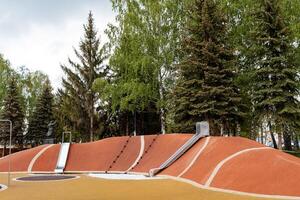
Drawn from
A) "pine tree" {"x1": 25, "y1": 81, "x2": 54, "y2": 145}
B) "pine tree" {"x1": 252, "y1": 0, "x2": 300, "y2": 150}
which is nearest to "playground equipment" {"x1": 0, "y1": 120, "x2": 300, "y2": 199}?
"pine tree" {"x1": 252, "y1": 0, "x2": 300, "y2": 150}

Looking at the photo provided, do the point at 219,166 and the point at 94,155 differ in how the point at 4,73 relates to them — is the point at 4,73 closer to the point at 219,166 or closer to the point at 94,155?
the point at 94,155

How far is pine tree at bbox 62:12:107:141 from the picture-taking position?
109 feet

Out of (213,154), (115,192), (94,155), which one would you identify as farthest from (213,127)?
(115,192)

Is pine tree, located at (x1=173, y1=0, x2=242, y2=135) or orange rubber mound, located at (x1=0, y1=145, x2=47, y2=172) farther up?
pine tree, located at (x1=173, y1=0, x2=242, y2=135)

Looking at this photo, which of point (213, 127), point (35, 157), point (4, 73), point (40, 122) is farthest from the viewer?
point (4, 73)

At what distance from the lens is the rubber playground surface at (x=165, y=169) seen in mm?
11141

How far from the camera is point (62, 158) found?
21297 millimetres

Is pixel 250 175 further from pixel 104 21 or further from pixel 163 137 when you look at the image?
pixel 104 21

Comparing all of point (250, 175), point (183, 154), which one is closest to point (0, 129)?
point (183, 154)

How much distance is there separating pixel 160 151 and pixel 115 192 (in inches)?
310

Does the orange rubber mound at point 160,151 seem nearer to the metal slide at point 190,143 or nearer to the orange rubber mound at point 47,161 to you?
the metal slide at point 190,143

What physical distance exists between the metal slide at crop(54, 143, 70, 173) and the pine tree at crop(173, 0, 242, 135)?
7.41m

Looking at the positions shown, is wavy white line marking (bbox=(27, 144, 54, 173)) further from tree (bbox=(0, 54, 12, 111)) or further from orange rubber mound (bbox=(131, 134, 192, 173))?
tree (bbox=(0, 54, 12, 111))

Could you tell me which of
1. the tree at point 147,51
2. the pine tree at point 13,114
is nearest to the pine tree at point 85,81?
the pine tree at point 13,114
